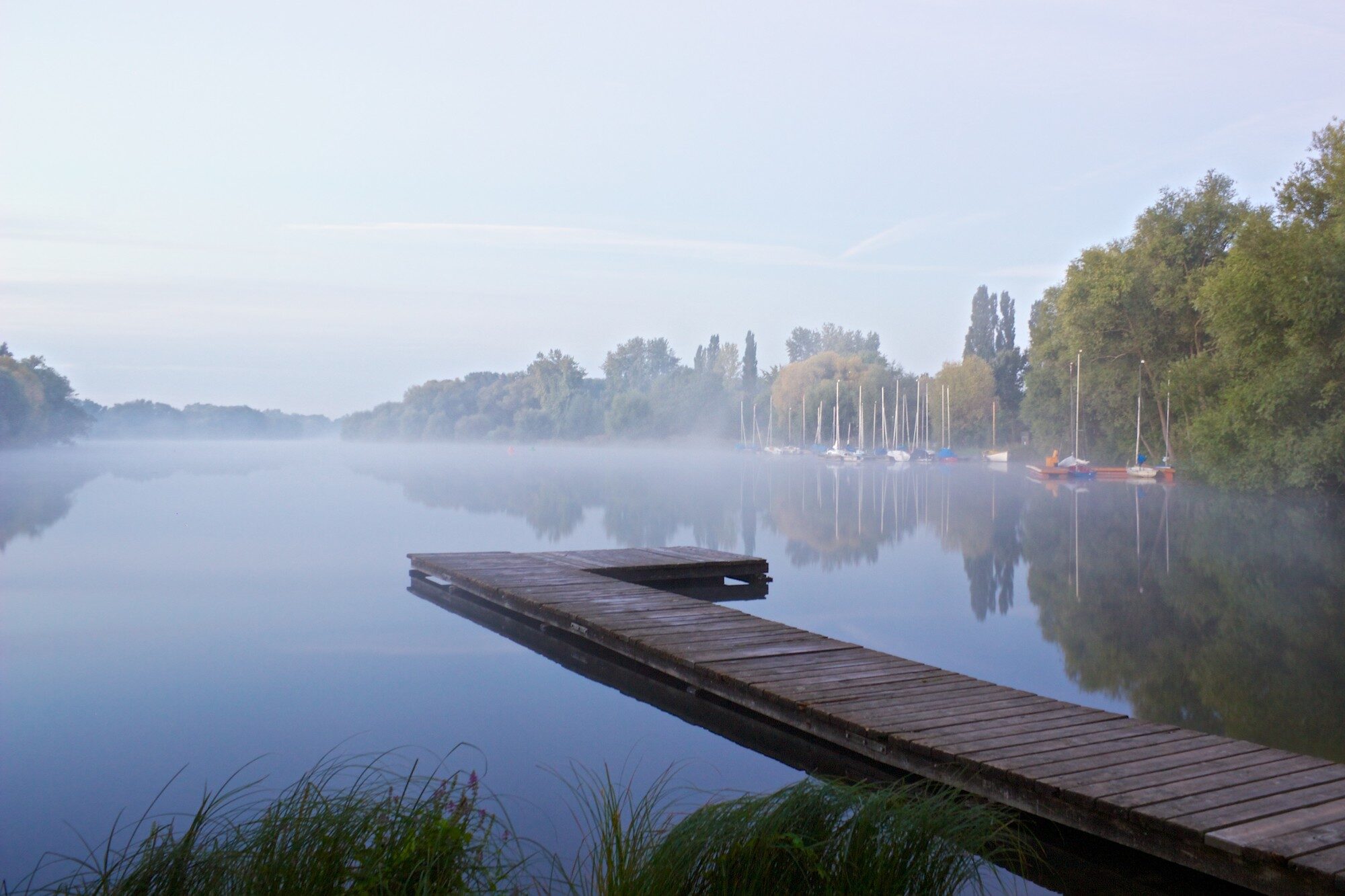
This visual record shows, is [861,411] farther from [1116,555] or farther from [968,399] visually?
[1116,555]

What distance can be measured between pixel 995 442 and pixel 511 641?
63.8 metres

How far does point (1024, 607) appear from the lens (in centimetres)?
1145

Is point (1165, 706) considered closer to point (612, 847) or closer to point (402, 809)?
point (612, 847)

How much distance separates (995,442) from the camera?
69438 millimetres

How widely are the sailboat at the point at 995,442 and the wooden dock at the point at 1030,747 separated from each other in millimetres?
55930

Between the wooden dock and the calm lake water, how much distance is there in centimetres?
46

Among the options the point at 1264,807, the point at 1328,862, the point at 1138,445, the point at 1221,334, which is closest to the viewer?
the point at 1328,862

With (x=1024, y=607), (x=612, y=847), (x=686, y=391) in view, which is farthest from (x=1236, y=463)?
(x=686, y=391)

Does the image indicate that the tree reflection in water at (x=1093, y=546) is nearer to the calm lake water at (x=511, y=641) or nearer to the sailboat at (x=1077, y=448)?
the calm lake water at (x=511, y=641)

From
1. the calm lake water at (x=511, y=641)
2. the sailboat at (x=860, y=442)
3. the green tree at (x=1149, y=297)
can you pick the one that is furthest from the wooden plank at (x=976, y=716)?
the sailboat at (x=860, y=442)

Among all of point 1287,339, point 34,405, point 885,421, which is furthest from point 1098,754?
point 34,405

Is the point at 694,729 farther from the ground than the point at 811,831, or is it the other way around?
the point at 811,831

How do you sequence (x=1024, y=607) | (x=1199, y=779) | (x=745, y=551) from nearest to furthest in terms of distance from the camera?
1. (x=1199, y=779)
2. (x=1024, y=607)
3. (x=745, y=551)

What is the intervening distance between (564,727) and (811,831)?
145 inches
